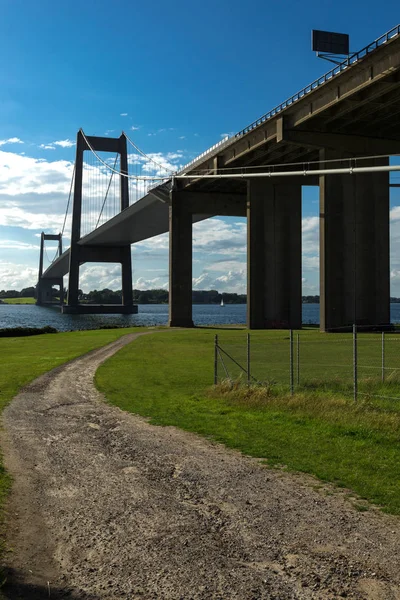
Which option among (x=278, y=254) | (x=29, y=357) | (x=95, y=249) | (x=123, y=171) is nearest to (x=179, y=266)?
(x=278, y=254)

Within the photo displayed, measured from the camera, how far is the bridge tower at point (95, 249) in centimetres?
10362

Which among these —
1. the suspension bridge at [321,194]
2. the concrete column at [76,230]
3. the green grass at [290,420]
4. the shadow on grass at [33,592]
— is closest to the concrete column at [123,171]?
the concrete column at [76,230]

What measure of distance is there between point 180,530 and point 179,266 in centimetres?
5487

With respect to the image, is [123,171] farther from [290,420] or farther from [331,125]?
[290,420]

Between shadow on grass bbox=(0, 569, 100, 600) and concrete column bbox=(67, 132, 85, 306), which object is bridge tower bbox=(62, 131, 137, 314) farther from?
shadow on grass bbox=(0, 569, 100, 600)

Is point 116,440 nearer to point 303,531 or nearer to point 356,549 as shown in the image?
point 303,531

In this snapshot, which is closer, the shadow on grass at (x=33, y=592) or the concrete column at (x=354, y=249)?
the shadow on grass at (x=33, y=592)

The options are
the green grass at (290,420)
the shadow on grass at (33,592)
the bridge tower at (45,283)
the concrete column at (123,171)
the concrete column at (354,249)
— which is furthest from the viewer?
the bridge tower at (45,283)

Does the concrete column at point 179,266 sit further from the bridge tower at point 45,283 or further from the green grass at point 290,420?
the bridge tower at point 45,283

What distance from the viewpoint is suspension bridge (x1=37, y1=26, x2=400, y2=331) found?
36.7m

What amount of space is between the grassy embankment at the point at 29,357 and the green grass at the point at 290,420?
2.85 metres

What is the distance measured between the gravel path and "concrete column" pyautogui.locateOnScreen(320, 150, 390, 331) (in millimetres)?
33573

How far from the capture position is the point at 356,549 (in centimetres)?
601

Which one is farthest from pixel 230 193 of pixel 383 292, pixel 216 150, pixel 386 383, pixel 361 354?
pixel 386 383
